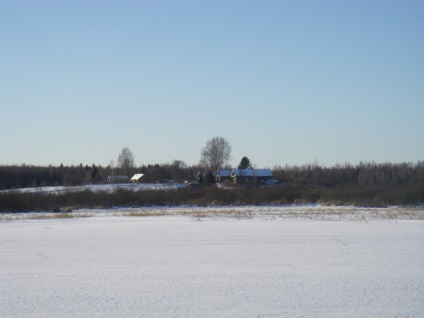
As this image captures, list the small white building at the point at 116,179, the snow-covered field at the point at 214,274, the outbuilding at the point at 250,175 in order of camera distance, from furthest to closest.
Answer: the small white building at the point at 116,179, the outbuilding at the point at 250,175, the snow-covered field at the point at 214,274

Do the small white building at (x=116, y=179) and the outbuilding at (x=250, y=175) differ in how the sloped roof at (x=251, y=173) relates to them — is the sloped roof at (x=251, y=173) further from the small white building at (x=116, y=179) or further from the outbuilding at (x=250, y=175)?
the small white building at (x=116, y=179)

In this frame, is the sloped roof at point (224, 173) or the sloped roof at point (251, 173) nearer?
the sloped roof at point (251, 173)

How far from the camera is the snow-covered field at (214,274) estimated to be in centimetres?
1087

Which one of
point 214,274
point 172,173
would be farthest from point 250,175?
point 214,274

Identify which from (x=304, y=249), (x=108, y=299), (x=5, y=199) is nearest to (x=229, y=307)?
(x=108, y=299)

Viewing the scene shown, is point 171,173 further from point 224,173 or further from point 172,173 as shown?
point 224,173

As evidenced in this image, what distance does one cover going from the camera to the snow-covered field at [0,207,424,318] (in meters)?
10.9

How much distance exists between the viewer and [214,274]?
14211mm

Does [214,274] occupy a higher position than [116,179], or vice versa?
[116,179]

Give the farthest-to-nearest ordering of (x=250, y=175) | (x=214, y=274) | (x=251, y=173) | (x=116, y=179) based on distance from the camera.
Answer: (x=116, y=179) < (x=251, y=173) < (x=250, y=175) < (x=214, y=274)

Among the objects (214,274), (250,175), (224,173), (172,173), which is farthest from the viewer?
(172,173)

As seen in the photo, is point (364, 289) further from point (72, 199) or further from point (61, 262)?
point (72, 199)

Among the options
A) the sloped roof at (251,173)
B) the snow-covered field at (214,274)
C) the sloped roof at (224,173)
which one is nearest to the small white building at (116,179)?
the sloped roof at (224,173)

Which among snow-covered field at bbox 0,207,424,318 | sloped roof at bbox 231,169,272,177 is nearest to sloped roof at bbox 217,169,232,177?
sloped roof at bbox 231,169,272,177
